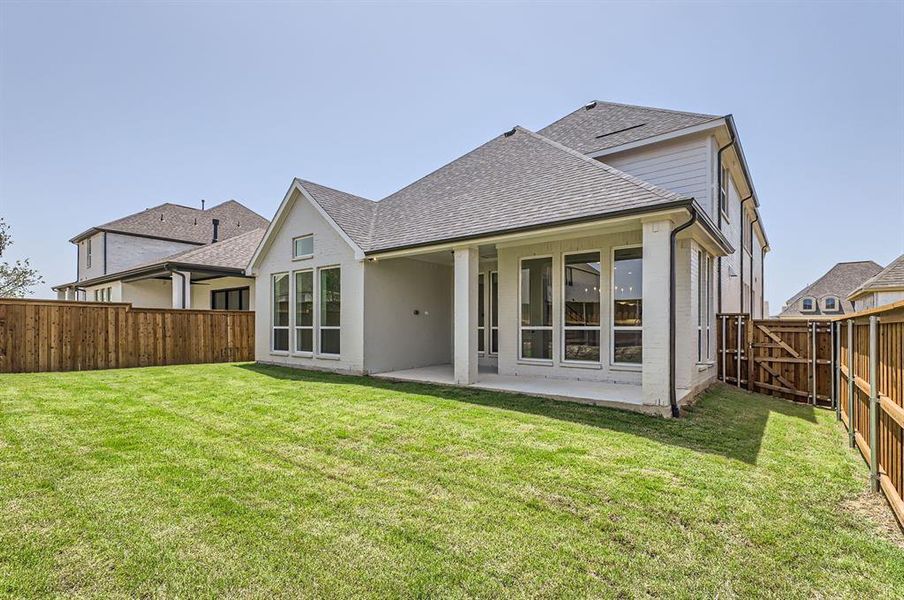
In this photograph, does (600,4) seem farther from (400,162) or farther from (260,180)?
(260,180)

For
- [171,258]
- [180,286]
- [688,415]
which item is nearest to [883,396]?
[688,415]

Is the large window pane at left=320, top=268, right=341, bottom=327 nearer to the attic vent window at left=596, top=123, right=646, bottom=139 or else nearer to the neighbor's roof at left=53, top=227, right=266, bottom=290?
the neighbor's roof at left=53, top=227, right=266, bottom=290

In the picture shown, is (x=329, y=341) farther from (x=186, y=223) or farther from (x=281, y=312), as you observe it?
(x=186, y=223)

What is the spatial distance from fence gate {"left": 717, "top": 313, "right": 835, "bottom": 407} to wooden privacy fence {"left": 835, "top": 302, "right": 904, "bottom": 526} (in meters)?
4.60

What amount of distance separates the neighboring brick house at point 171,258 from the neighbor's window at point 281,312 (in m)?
2.71

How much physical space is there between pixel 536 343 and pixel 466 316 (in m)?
1.85

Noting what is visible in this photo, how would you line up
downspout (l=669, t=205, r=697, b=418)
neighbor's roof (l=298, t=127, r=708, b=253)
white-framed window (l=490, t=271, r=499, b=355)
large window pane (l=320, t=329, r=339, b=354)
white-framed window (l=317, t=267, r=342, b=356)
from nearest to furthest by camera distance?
1. downspout (l=669, t=205, r=697, b=418)
2. neighbor's roof (l=298, t=127, r=708, b=253)
3. white-framed window (l=317, t=267, r=342, b=356)
4. large window pane (l=320, t=329, r=339, b=354)
5. white-framed window (l=490, t=271, r=499, b=355)

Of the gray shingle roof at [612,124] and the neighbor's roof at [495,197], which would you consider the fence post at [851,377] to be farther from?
the gray shingle roof at [612,124]

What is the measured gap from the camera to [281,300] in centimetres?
1295

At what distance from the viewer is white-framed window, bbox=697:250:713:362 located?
29.6 ft

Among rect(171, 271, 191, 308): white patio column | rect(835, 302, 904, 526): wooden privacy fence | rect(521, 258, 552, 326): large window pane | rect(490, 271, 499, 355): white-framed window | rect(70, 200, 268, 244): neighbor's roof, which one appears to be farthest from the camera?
rect(70, 200, 268, 244): neighbor's roof

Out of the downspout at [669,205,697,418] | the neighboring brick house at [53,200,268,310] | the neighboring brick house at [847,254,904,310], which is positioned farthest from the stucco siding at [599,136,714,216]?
the neighboring brick house at [847,254,904,310]

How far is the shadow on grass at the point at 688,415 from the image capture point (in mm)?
5411

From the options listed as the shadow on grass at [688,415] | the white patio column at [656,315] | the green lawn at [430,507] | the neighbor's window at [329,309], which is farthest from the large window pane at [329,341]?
the white patio column at [656,315]
